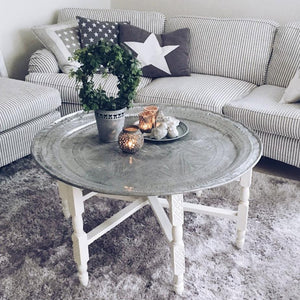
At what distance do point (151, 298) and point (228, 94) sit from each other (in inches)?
53.9

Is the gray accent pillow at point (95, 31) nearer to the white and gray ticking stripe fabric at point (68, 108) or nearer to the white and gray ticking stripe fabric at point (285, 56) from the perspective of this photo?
the white and gray ticking stripe fabric at point (68, 108)

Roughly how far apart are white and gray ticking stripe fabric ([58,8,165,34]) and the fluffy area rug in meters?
1.42

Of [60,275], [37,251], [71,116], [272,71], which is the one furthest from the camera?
[272,71]

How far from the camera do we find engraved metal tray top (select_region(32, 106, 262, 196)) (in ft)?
4.50

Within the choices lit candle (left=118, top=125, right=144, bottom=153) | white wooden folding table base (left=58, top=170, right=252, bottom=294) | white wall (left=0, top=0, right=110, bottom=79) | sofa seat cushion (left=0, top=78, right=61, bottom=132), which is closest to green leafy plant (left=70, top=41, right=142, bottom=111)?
lit candle (left=118, top=125, right=144, bottom=153)

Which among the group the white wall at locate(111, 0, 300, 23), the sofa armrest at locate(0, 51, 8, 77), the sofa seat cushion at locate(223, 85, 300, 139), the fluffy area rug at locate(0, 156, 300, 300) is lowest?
the fluffy area rug at locate(0, 156, 300, 300)

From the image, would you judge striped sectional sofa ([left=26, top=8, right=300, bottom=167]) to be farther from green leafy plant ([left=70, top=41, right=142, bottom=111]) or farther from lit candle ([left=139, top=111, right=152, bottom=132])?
green leafy plant ([left=70, top=41, right=142, bottom=111])

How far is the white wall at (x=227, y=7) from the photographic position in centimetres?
289

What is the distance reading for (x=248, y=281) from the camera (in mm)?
1554

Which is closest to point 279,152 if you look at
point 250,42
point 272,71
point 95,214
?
point 272,71

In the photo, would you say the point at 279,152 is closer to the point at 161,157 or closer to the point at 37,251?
the point at 161,157

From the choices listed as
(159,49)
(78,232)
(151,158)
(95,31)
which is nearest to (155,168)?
(151,158)

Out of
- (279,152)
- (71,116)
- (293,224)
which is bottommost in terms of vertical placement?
(293,224)

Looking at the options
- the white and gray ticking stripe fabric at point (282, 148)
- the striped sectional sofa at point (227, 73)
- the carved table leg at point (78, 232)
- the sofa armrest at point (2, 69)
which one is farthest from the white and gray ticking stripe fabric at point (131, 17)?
the carved table leg at point (78, 232)
